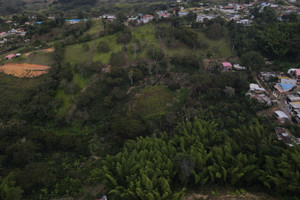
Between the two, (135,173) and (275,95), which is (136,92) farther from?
(275,95)

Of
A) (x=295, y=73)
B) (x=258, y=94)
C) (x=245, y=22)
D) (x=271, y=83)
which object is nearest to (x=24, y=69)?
(x=258, y=94)

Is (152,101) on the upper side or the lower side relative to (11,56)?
lower

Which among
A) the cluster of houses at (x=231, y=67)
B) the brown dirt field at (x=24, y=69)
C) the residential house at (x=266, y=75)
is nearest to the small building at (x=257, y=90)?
the residential house at (x=266, y=75)

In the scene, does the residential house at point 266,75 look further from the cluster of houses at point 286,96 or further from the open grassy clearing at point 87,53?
the open grassy clearing at point 87,53

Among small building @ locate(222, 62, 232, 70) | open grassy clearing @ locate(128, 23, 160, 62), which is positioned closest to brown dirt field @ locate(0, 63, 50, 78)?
open grassy clearing @ locate(128, 23, 160, 62)

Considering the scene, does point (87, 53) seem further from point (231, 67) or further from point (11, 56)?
point (231, 67)

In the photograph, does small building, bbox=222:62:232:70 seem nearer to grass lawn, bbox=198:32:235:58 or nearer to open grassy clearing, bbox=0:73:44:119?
grass lawn, bbox=198:32:235:58
